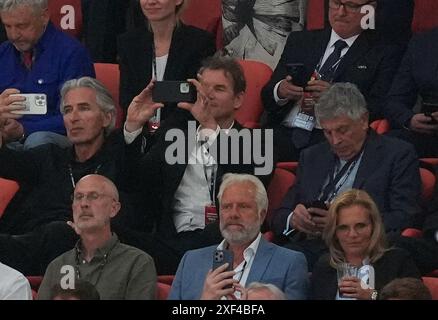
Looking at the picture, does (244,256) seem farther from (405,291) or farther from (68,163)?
(68,163)

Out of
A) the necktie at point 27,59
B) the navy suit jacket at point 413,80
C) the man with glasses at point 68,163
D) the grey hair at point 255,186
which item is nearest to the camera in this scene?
the grey hair at point 255,186

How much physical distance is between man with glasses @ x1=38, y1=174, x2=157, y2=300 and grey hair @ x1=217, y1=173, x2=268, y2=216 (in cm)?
44

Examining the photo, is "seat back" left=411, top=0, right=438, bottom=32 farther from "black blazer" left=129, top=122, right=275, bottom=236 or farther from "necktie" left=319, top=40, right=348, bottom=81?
"black blazer" left=129, top=122, right=275, bottom=236

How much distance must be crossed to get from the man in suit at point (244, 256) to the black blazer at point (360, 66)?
1.03 metres

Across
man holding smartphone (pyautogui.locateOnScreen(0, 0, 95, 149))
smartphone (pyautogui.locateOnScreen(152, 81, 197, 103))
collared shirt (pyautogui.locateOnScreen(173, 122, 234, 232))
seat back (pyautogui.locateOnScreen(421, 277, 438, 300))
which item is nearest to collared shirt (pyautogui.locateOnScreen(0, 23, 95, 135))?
man holding smartphone (pyautogui.locateOnScreen(0, 0, 95, 149))

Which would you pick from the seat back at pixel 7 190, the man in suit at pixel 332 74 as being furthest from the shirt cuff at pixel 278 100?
the seat back at pixel 7 190

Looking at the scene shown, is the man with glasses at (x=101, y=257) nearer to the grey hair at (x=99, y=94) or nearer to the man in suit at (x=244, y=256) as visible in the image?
the man in suit at (x=244, y=256)

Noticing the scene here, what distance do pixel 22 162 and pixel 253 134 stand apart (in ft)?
3.37

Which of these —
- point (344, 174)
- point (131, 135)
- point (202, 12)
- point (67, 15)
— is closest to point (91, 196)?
point (131, 135)

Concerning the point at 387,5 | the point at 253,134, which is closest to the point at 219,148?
the point at 253,134

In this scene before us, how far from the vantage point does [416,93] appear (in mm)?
8484

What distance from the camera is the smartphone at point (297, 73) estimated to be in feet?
27.7

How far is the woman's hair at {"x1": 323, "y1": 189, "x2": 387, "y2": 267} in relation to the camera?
735 centimetres

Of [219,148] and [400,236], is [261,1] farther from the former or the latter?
[400,236]
